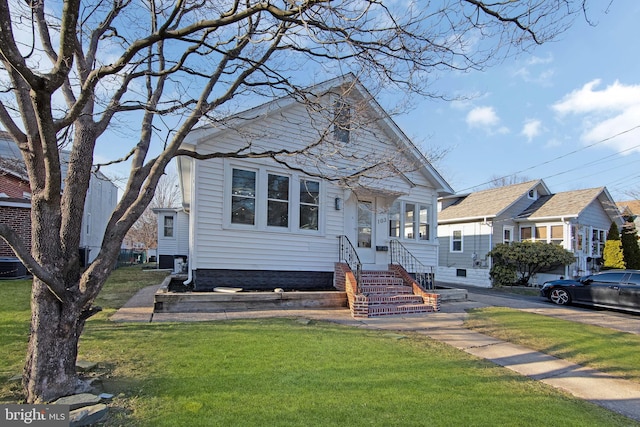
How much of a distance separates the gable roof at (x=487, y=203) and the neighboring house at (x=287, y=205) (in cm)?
987

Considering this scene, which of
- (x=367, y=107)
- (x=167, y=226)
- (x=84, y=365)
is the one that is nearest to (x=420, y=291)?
(x=367, y=107)

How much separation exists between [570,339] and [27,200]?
63.7 feet

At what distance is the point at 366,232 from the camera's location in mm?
11922

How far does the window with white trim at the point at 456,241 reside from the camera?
73.2 feet

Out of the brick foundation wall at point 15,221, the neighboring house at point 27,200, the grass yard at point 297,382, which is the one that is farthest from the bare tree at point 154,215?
the grass yard at point 297,382

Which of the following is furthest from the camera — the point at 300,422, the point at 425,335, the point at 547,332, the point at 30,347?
the point at 547,332

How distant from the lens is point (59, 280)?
142 inches

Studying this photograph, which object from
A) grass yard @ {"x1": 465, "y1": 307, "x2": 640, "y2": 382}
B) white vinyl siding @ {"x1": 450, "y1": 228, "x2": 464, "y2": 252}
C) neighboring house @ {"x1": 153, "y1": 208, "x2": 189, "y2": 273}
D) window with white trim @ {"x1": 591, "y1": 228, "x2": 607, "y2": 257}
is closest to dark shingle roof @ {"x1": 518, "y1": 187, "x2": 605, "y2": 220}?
window with white trim @ {"x1": 591, "y1": 228, "x2": 607, "y2": 257}

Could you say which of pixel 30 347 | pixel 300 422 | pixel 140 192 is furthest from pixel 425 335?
pixel 30 347

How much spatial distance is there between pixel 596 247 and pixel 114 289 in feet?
82.8

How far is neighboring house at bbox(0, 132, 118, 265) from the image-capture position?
10821 millimetres

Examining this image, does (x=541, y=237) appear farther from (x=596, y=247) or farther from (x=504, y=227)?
(x=596, y=247)

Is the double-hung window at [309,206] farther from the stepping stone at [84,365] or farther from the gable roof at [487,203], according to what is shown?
the gable roof at [487,203]

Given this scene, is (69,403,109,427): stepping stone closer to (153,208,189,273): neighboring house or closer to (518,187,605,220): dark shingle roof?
(153,208,189,273): neighboring house
